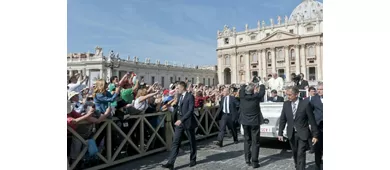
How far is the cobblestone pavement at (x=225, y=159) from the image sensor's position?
5686mm

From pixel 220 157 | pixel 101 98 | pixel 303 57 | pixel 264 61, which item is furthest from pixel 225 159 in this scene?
pixel 264 61

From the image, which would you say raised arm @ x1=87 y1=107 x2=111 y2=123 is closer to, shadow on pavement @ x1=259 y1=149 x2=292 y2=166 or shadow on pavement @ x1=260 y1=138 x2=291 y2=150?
shadow on pavement @ x1=259 y1=149 x2=292 y2=166

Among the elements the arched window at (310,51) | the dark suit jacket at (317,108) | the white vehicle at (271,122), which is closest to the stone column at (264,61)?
the arched window at (310,51)

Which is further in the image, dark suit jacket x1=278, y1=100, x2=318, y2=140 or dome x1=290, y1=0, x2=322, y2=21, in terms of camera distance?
dome x1=290, y1=0, x2=322, y2=21

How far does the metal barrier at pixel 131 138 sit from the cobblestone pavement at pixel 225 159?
211 mm

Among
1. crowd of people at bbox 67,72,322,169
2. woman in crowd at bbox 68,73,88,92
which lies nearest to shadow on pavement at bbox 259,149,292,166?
crowd of people at bbox 67,72,322,169

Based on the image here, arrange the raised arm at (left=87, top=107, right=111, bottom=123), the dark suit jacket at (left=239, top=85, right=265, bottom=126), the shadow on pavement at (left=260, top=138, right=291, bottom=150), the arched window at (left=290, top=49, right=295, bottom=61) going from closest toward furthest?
the raised arm at (left=87, top=107, right=111, bottom=123) < the dark suit jacket at (left=239, top=85, right=265, bottom=126) < the shadow on pavement at (left=260, top=138, right=291, bottom=150) < the arched window at (left=290, top=49, right=295, bottom=61)

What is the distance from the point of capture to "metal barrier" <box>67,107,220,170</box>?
563 centimetres

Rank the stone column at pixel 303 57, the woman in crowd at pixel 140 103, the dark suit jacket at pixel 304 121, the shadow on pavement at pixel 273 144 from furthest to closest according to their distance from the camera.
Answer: the stone column at pixel 303 57 < the shadow on pavement at pixel 273 144 < the woman in crowd at pixel 140 103 < the dark suit jacket at pixel 304 121

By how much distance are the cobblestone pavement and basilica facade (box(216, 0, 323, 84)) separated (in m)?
51.4

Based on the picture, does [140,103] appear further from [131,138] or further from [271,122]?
[271,122]

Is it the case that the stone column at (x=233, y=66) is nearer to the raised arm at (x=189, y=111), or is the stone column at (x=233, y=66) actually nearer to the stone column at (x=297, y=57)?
the stone column at (x=297, y=57)
